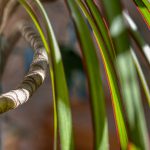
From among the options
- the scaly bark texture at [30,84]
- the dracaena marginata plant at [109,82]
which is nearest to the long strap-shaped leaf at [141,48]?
the dracaena marginata plant at [109,82]

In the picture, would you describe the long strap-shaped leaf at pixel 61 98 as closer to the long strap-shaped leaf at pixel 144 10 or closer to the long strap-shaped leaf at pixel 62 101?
the long strap-shaped leaf at pixel 62 101

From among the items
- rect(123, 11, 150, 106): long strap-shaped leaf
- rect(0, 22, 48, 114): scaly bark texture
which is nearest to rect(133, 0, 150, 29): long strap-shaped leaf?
rect(123, 11, 150, 106): long strap-shaped leaf

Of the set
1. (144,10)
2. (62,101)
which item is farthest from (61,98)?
(144,10)

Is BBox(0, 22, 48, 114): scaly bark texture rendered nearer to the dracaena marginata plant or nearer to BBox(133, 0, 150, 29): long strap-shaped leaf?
the dracaena marginata plant

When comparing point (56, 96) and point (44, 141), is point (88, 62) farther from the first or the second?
point (44, 141)

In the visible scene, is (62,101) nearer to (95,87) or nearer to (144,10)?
(95,87)
